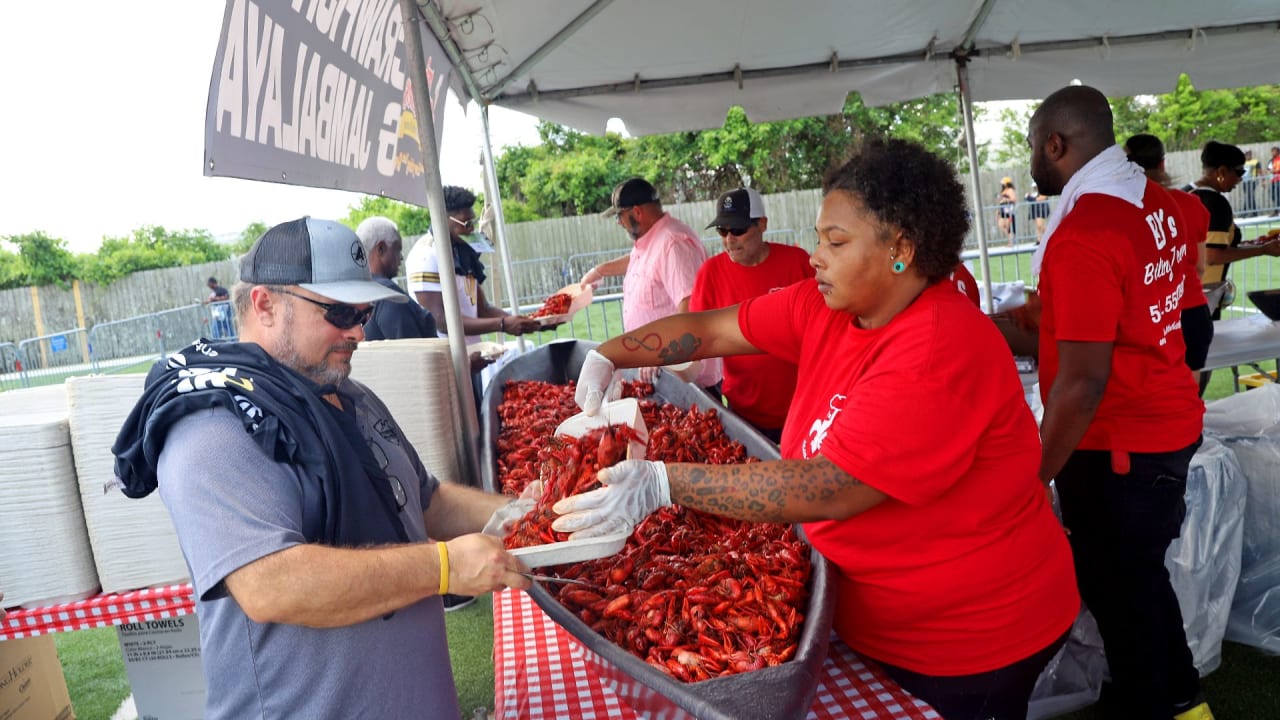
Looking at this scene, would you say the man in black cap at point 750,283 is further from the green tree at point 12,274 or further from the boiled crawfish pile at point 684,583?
the green tree at point 12,274

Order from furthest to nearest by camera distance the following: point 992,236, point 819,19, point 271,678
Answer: point 992,236 → point 819,19 → point 271,678

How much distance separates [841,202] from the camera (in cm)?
229

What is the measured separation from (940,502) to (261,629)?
166 centimetres

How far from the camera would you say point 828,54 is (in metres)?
7.83

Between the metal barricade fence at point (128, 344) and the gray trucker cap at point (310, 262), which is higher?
the metal barricade fence at point (128, 344)

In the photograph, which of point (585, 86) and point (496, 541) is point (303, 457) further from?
point (585, 86)

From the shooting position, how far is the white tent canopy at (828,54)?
6.67 m

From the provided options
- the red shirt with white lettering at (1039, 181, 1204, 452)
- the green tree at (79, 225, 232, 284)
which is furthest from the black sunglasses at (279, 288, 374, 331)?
the green tree at (79, 225, 232, 284)

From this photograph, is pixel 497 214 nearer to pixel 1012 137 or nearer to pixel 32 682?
pixel 32 682

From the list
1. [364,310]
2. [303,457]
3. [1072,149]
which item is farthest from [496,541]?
[1072,149]

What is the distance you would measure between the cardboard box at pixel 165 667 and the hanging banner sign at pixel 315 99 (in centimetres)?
219

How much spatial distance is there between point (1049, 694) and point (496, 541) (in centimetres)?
313

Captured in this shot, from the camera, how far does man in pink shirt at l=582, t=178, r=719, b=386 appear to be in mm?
6160

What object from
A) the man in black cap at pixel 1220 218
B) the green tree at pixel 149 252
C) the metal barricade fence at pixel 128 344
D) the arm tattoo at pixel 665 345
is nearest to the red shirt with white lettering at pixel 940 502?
the arm tattoo at pixel 665 345
